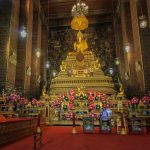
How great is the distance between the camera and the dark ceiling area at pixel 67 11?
2050 centimetres

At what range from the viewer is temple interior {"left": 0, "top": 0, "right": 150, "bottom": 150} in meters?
7.62

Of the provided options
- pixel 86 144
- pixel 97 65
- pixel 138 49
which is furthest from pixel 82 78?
pixel 86 144

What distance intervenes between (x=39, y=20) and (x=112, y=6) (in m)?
8.54

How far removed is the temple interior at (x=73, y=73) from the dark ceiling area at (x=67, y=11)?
4.4 inches

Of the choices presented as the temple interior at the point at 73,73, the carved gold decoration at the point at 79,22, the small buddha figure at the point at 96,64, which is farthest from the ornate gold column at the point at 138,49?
the small buddha figure at the point at 96,64

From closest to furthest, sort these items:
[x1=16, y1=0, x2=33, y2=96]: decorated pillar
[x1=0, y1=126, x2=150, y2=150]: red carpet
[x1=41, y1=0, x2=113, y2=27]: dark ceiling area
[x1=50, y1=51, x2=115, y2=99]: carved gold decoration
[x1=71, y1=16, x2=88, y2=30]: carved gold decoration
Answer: [x1=0, y1=126, x2=150, y2=150]: red carpet → [x1=16, y1=0, x2=33, y2=96]: decorated pillar → [x1=71, y1=16, x2=88, y2=30]: carved gold decoration → [x1=50, y1=51, x2=115, y2=99]: carved gold decoration → [x1=41, y1=0, x2=113, y2=27]: dark ceiling area

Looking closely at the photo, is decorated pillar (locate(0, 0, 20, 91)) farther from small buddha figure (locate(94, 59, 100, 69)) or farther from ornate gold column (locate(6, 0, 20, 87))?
small buddha figure (locate(94, 59, 100, 69))

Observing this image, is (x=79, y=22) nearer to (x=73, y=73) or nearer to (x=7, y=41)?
(x=73, y=73)

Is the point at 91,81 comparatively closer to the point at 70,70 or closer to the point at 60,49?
the point at 70,70

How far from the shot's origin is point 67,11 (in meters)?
22.2

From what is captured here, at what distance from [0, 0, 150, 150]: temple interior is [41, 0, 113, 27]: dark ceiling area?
11 centimetres

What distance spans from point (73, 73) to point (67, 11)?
8.49m

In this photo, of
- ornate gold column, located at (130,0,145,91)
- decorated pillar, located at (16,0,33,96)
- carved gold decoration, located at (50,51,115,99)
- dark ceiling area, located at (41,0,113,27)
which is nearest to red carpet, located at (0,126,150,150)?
ornate gold column, located at (130,0,145,91)

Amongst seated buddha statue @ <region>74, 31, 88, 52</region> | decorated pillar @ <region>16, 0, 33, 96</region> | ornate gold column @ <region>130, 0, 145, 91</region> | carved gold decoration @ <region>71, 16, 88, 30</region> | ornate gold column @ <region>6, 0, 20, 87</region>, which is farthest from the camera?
seated buddha statue @ <region>74, 31, 88, 52</region>
